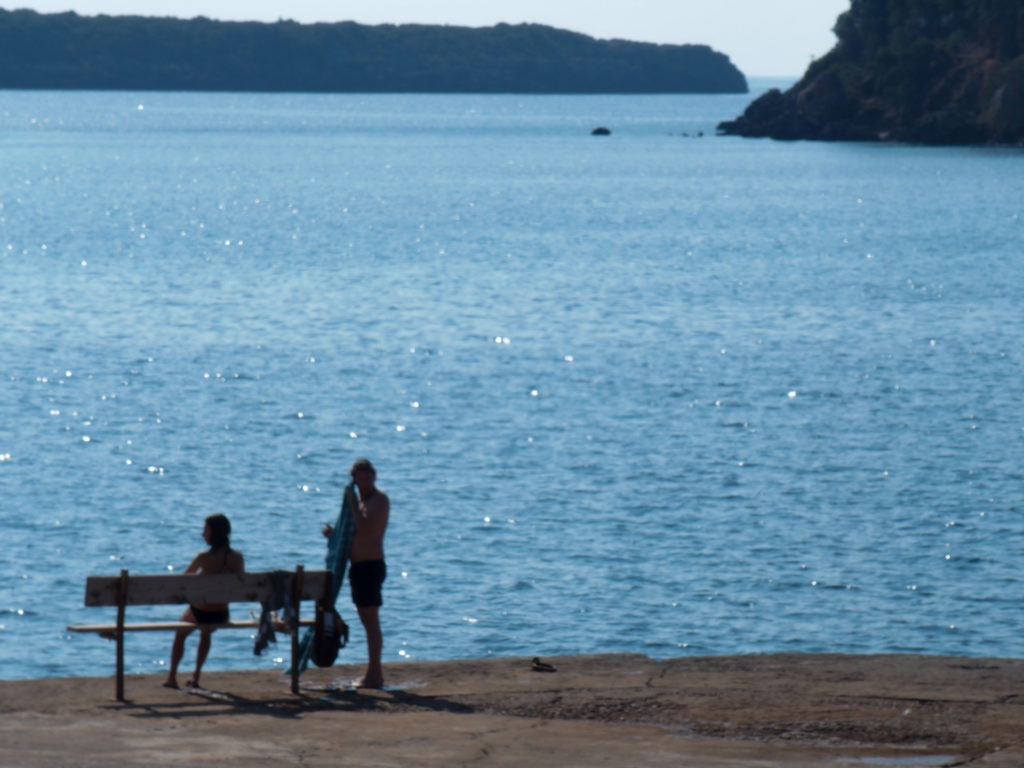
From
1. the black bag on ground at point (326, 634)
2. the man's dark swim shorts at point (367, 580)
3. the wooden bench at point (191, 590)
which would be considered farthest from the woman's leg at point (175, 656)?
the man's dark swim shorts at point (367, 580)

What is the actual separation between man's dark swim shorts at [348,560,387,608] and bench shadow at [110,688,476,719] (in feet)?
2.51

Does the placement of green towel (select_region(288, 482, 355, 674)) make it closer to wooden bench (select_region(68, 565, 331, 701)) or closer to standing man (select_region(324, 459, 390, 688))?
standing man (select_region(324, 459, 390, 688))

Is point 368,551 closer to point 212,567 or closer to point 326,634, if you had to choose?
point 326,634

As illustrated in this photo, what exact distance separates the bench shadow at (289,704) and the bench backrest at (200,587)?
0.73 meters

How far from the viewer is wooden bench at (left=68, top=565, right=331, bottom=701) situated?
1134 cm

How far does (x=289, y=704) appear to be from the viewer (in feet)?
37.4

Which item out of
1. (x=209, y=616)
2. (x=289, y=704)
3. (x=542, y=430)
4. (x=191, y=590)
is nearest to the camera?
(x=289, y=704)

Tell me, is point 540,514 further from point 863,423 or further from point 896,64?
point 896,64

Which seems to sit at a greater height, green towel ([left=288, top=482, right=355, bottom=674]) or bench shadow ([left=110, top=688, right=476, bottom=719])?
green towel ([left=288, top=482, right=355, bottom=674])

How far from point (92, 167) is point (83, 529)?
446ft

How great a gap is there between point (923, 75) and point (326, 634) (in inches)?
6052

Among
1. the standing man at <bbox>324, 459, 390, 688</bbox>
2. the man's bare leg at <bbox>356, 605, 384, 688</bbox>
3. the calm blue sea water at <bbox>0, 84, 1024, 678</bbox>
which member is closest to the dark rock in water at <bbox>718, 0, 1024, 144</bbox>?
the calm blue sea water at <bbox>0, 84, 1024, 678</bbox>

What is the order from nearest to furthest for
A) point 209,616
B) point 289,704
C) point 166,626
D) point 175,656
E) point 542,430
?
point 289,704 → point 166,626 → point 175,656 → point 209,616 → point 542,430

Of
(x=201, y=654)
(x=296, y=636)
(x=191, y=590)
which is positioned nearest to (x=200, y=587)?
(x=191, y=590)
